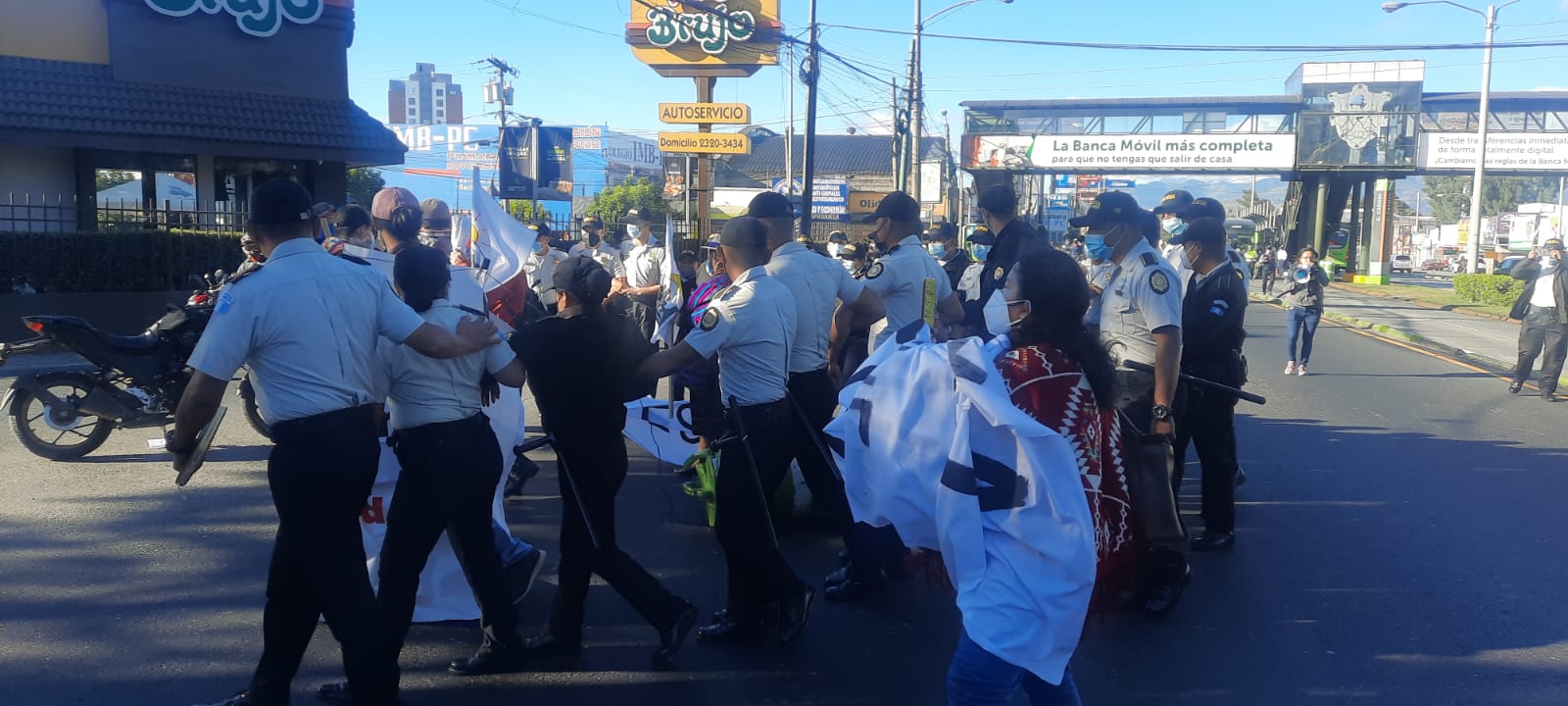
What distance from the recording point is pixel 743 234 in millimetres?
4621

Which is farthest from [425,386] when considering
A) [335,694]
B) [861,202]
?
[861,202]

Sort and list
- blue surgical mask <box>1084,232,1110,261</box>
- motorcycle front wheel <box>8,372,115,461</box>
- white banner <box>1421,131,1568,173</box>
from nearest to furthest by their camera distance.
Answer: blue surgical mask <box>1084,232,1110,261</box> → motorcycle front wheel <box>8,372,115,461</box> → white banner <box>1421,131,1568,173</box>

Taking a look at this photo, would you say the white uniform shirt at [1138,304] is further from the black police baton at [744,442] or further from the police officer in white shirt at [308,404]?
the police officer in white shirt at [308,404]

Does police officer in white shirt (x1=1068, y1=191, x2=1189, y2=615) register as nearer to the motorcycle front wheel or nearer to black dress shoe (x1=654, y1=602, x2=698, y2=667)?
black dress shoe (x1=654, y1=602, x2=698, y2=667)

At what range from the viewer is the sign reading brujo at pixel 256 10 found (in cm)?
1825

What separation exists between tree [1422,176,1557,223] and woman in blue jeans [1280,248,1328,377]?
9203 centimetres

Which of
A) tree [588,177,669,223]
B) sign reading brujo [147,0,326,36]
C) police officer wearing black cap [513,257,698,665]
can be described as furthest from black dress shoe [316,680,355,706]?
tree [588,177,669,223]

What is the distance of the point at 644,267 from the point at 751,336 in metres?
7.99

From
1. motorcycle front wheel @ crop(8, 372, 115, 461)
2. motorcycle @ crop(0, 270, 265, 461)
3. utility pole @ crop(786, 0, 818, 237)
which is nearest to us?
motorcycle @ crop(0, 270, 265, 461)

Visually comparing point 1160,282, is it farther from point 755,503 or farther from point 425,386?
point 425,386

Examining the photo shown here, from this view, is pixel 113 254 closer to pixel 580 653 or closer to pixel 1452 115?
pixel 580 653

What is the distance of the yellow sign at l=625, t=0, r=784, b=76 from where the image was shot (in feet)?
90.3

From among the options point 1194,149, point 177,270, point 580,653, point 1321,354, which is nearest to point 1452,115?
point 1194,149

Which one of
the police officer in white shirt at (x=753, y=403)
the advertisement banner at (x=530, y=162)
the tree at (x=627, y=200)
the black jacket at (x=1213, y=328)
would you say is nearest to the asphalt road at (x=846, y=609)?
the police officer in white shirt at (x=753, y=403)
